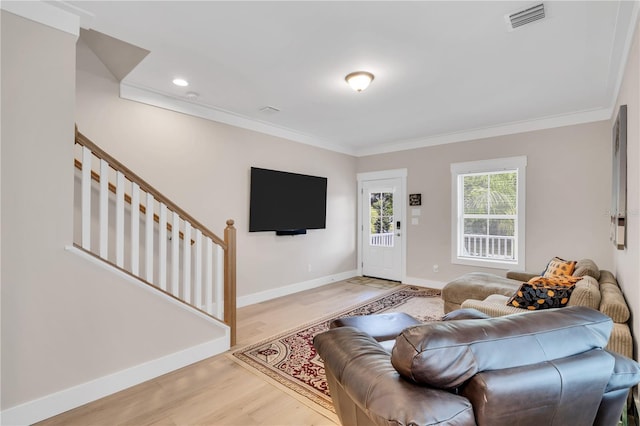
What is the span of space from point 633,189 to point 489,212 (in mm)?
2820

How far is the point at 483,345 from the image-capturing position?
39.6 inches

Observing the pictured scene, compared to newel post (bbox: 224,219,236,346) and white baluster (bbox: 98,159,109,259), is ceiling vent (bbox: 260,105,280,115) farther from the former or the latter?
white baluster (bbox: 98,159,109,259)

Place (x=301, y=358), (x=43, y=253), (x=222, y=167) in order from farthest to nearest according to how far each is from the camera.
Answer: (x=222, y=167) < (x=301, y=358) < (x=43, y=253)

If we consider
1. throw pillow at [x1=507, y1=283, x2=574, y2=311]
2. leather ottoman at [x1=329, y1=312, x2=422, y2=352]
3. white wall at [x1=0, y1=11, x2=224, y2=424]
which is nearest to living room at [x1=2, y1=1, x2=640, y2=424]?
white wall at [x1=0, y1=11, x2=224, y2=424]

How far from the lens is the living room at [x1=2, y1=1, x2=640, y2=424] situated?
193 cm

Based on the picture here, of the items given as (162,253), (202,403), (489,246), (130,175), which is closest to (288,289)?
(162,253)

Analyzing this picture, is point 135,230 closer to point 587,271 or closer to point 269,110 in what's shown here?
point 269,110

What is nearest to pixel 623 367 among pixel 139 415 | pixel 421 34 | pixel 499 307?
pixel 499 307

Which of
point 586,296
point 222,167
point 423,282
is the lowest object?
point 423,282

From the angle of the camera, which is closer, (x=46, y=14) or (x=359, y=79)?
(x=46, y=14)

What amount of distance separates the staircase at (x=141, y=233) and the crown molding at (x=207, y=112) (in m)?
0.85

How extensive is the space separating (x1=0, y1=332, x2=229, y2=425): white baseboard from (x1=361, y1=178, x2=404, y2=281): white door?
12.5ft

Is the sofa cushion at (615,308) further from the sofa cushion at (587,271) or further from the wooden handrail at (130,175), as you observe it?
the wooden handrail at (130,175)

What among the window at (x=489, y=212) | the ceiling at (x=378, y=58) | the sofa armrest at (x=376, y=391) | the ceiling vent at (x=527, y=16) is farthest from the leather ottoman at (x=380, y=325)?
the window at (x=489, y=212)
